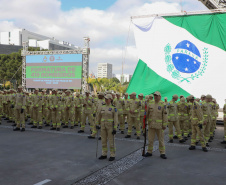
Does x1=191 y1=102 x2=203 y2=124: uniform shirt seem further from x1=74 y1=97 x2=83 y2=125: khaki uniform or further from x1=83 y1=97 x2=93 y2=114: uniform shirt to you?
x1=74 y1=97 x2=83 y2=125: khaki uniform

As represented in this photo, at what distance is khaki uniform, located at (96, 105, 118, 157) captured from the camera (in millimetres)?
6867

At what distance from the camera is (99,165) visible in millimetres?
6293

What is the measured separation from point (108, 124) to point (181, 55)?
34.0 feet

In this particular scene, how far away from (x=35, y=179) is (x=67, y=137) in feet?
16.3

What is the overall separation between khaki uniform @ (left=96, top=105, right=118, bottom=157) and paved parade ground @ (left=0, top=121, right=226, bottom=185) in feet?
1.46

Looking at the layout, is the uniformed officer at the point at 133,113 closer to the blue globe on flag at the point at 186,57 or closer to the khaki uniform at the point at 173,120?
the khaki uniform at the point at 173,120

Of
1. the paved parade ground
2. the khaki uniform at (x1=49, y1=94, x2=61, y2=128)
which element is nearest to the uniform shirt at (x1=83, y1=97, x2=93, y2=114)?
the khaki uniform at (x1=49, y1=94, x2=61, y2=128)

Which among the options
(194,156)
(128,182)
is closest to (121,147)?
(194,156)

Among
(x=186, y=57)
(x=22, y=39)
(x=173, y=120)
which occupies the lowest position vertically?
(x=173, y=120)

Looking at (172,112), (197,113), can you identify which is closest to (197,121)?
(197,113)

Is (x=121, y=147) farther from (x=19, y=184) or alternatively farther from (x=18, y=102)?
(x=18, y=102)

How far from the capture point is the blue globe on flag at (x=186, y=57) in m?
15.2

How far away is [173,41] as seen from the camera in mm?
15875

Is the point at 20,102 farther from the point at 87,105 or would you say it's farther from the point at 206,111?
the point at 206,111
